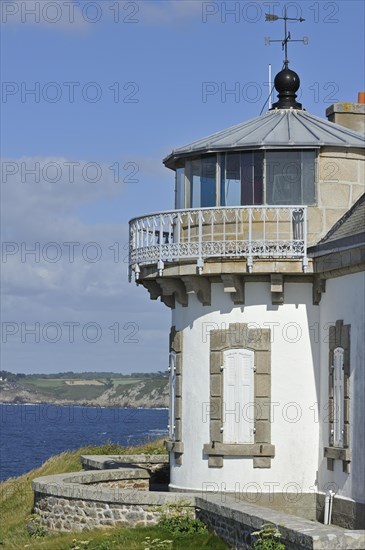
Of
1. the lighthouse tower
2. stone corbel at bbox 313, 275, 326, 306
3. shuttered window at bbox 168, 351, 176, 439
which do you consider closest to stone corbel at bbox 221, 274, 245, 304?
the lighthouse tower

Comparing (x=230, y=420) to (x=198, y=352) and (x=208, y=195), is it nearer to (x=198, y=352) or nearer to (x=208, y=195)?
(x=198, y=352)

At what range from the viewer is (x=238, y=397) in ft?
85.3

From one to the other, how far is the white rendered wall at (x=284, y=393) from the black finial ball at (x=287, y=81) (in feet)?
16.3

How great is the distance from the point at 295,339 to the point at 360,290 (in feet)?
9.24

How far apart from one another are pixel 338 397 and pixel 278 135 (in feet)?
18.9

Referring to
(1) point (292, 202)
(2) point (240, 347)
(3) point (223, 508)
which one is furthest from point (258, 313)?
(3) point (223, 508)

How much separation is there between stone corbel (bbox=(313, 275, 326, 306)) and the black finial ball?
497 centimetres

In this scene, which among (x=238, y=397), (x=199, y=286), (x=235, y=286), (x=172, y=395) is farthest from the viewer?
(x=172, y=395)

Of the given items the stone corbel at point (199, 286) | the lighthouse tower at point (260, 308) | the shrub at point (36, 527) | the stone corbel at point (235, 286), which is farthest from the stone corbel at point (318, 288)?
the shrub at point (36, 527)

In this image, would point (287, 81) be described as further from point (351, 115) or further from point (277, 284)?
point (277, 284)

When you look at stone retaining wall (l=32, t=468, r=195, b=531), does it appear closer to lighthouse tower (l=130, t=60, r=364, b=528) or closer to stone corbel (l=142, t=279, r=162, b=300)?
lighthouse tower (l=130, t=60, r=364, b=528)

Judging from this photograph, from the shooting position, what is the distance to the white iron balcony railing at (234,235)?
25.5m

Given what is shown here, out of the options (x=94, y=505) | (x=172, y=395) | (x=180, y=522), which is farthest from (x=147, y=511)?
(x=172, y=395)

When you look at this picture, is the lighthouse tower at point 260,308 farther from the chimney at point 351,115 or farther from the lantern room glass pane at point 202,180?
the chimney at point 351,115
